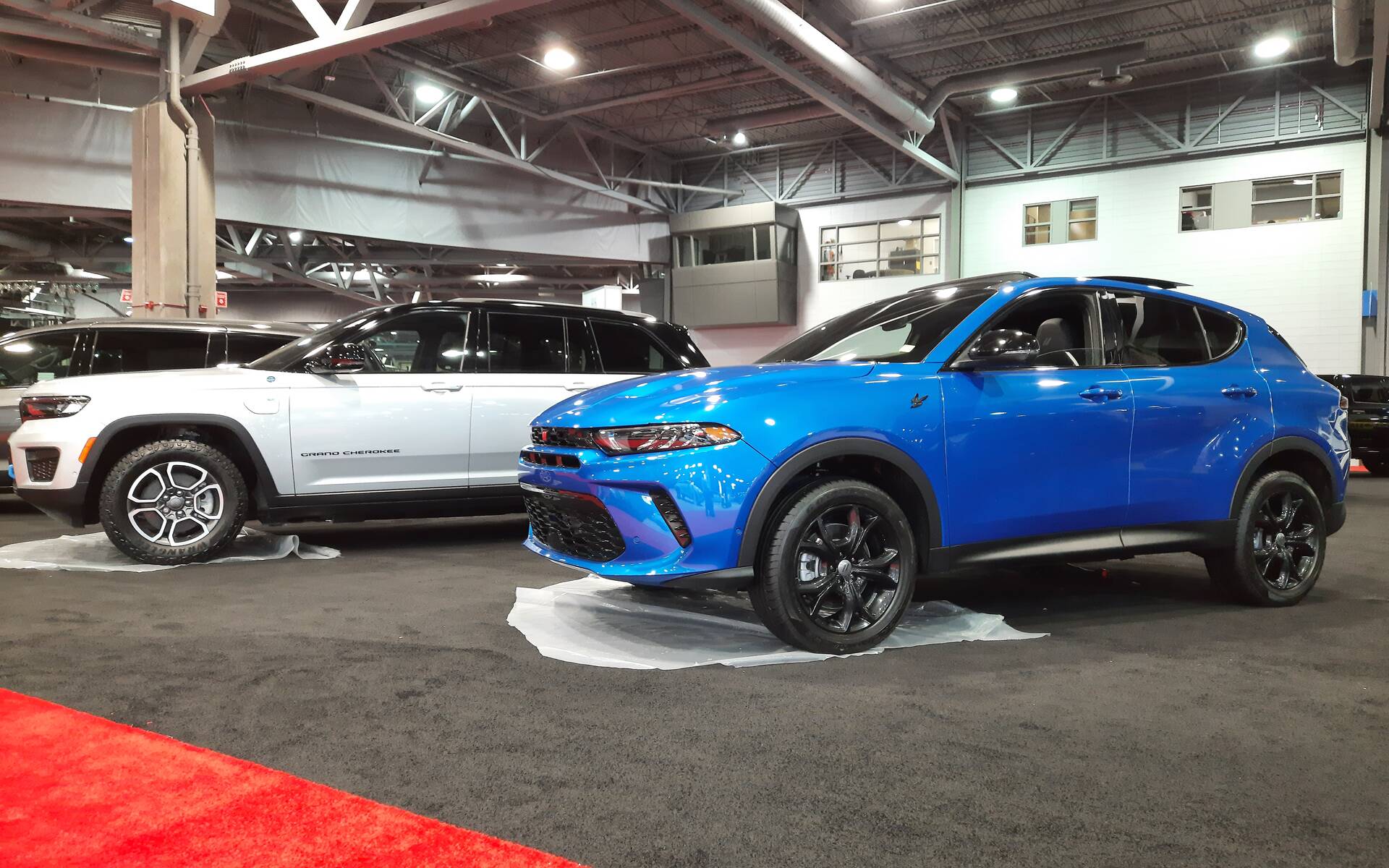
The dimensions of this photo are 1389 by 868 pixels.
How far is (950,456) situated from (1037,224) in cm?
2177

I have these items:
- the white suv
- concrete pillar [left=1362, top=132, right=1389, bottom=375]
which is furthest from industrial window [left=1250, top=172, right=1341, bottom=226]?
the white suv

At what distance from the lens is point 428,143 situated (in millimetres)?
20188

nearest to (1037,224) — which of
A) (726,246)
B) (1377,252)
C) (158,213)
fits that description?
(1377,252)

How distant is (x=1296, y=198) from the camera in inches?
818

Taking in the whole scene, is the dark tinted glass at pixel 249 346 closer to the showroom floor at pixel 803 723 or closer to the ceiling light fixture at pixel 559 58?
the showroom floor at pixel 803 723

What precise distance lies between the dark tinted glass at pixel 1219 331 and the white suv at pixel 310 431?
397 centimetres

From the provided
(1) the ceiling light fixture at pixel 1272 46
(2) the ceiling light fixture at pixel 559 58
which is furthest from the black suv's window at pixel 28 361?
(1) the ceiling light fixture at pixel 1272 46

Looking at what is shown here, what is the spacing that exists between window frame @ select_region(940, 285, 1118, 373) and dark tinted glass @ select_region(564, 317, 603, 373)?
3.30 metres

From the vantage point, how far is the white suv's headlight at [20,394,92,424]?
558 centimetres

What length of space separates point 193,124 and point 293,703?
12736 mm

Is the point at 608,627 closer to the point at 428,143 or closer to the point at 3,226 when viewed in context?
the point at 428,143

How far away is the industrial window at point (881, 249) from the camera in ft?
81.8

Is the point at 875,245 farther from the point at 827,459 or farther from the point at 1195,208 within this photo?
the point at 827,459

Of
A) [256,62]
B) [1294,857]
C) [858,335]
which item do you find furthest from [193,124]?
[1294,857]
